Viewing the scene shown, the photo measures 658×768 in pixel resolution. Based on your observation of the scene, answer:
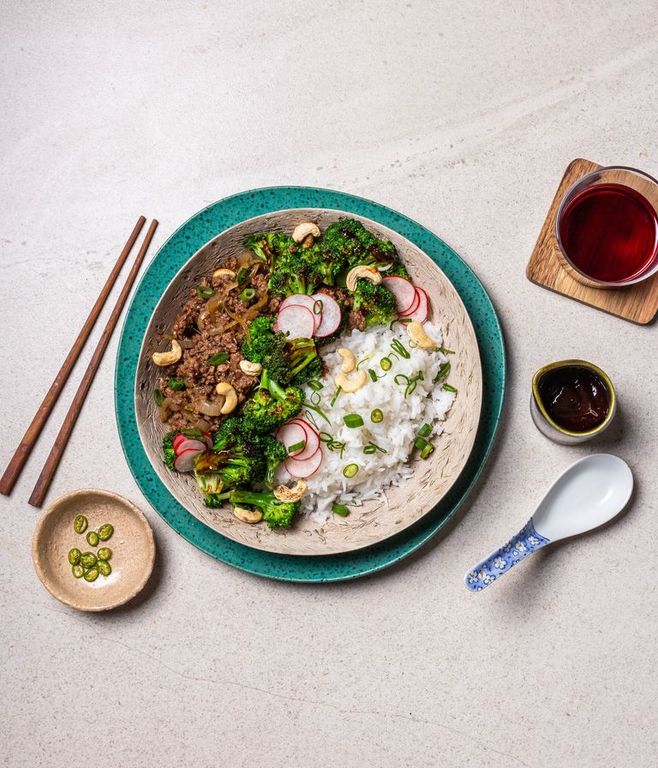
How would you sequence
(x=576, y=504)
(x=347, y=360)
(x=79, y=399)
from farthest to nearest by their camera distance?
(x=79, y=399) < (x=576, y=504) < (x=347, y=360)

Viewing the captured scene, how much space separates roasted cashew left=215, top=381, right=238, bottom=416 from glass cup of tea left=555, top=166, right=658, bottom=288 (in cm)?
165

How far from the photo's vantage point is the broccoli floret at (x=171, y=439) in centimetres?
313

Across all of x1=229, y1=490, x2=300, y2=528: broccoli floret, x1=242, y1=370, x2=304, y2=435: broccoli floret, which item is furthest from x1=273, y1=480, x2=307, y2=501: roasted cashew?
x1=242, y1=370, x2=304, y2=435: broccoli floret

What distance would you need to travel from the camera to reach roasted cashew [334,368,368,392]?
3186mm

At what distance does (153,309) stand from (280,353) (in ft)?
2.52

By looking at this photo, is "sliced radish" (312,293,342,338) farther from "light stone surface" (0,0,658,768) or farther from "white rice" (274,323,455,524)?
"light stone surface" (0,0,658,768)

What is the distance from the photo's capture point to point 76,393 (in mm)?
3564

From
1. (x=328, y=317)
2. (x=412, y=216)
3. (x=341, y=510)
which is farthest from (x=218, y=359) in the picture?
(x=412, y=216)

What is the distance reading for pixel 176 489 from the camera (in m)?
3.17

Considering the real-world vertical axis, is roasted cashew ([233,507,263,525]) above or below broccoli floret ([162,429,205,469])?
below

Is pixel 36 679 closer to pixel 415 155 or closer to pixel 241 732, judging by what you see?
pixel 241 732

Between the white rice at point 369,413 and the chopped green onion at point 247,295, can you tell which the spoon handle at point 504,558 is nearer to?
the white rice at point 369,413

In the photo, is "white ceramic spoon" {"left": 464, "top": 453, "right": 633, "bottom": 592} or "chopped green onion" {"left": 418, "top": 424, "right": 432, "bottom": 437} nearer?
"white ceramic spoon" {"left": 464, "top": 453, "right": 633, "bottom": 592}

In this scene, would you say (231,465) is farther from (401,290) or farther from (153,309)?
(401,290)
